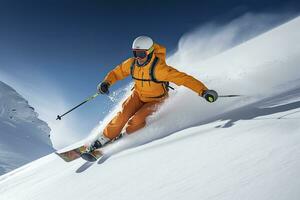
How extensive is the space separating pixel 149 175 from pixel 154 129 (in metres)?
2.80

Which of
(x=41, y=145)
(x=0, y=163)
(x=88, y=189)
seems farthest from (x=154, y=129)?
(x=41, y=145)

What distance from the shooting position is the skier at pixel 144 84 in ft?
21.9

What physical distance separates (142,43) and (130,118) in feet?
4.75

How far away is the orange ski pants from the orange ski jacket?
0.72 feet

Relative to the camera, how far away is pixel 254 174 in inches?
104

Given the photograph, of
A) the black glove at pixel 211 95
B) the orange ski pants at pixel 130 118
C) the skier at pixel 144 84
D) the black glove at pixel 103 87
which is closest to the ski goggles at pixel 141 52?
the skier at pixel 144 84

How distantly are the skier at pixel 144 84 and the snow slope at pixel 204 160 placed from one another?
26cm

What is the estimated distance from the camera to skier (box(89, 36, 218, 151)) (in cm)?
666

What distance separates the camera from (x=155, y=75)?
22.6 feet

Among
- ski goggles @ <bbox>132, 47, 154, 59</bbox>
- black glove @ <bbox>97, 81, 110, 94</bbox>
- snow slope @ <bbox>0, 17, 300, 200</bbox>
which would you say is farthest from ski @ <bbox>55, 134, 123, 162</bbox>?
ski goggles @ <bbox>132, 47, 154, 59</bbox>

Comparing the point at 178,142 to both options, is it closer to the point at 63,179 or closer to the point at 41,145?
the point at 63,179

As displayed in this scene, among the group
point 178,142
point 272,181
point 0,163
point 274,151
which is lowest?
point 272,181

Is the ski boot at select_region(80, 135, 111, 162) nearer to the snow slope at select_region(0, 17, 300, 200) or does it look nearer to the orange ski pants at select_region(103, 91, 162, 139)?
the orange ski pants at select_region(103, 91, 162, 139)

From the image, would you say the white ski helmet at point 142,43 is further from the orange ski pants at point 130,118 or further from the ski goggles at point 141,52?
the orange ski pants at point 130,118
